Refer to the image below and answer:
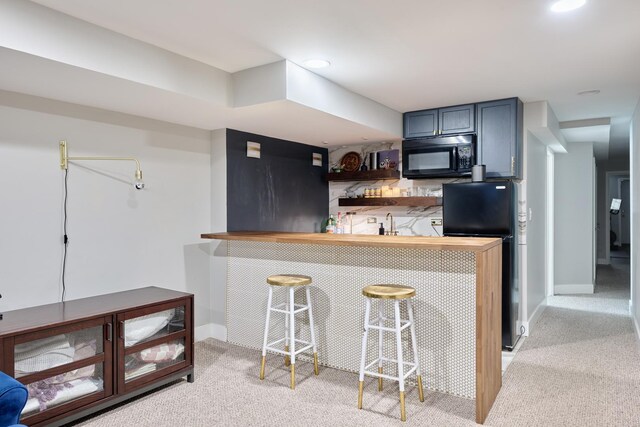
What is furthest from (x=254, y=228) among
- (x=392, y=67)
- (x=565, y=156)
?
(x=565, y=156)

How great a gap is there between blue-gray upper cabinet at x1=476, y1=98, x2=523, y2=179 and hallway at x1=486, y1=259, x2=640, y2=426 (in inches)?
64.3

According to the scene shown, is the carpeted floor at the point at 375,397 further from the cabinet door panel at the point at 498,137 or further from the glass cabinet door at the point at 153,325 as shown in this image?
the cabinet door panel at the point at 498,137

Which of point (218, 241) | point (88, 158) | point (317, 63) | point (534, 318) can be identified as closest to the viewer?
point (317, 63)

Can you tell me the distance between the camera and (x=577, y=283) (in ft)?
20.8

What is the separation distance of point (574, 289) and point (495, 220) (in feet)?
11.2

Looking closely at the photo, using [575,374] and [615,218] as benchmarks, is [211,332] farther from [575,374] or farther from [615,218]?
[615,218]

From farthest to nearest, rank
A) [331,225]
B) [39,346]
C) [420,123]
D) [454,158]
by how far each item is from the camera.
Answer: [331,225] → [420,123] → [454,158] → [39,346]

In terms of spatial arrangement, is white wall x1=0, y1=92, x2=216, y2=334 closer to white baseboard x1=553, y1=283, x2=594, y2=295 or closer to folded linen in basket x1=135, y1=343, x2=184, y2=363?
folded linen in basket x1=135, y1=343, x2=184, y2=363

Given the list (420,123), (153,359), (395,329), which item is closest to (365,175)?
(420,123)

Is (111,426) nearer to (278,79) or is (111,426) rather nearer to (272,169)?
(278,79)

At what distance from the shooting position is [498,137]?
413 cm

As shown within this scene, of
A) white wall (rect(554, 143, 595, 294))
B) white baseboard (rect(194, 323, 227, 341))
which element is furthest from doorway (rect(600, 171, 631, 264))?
white baseboard (rect(194, 323, 227, 341))

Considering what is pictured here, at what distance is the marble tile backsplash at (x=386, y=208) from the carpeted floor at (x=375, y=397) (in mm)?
1642

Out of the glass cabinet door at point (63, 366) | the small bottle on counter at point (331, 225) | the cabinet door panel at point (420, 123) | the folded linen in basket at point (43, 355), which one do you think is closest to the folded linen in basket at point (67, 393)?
the glass cabinet door at point (63, 366)
